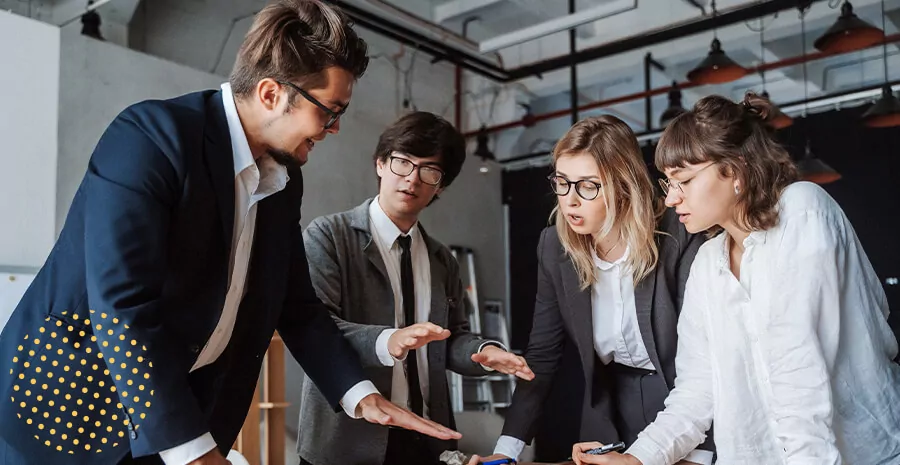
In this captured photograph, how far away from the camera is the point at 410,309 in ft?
6.91

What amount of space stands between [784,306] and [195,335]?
107 cm

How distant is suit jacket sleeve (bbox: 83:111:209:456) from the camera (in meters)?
1.11

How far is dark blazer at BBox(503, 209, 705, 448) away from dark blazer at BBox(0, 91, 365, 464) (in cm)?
100

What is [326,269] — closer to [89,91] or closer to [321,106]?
[321,106]

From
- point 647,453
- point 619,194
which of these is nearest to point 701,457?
point 647,453

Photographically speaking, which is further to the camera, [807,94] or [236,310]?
[807,94]

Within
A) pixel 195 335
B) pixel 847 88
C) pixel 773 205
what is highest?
pixel 847 88

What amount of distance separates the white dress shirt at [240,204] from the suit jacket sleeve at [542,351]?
906 mm

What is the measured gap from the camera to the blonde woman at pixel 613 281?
194 centimetres

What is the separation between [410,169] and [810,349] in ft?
3.70

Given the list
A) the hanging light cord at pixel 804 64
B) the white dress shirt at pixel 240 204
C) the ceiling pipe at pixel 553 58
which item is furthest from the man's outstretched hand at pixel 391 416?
the hanging light cord at pixel 804 64

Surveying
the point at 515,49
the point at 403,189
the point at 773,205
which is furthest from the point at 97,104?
the point at 515,49

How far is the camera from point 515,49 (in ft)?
26.4

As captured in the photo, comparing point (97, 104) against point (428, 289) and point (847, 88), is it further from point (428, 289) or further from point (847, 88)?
point (847, 88)
